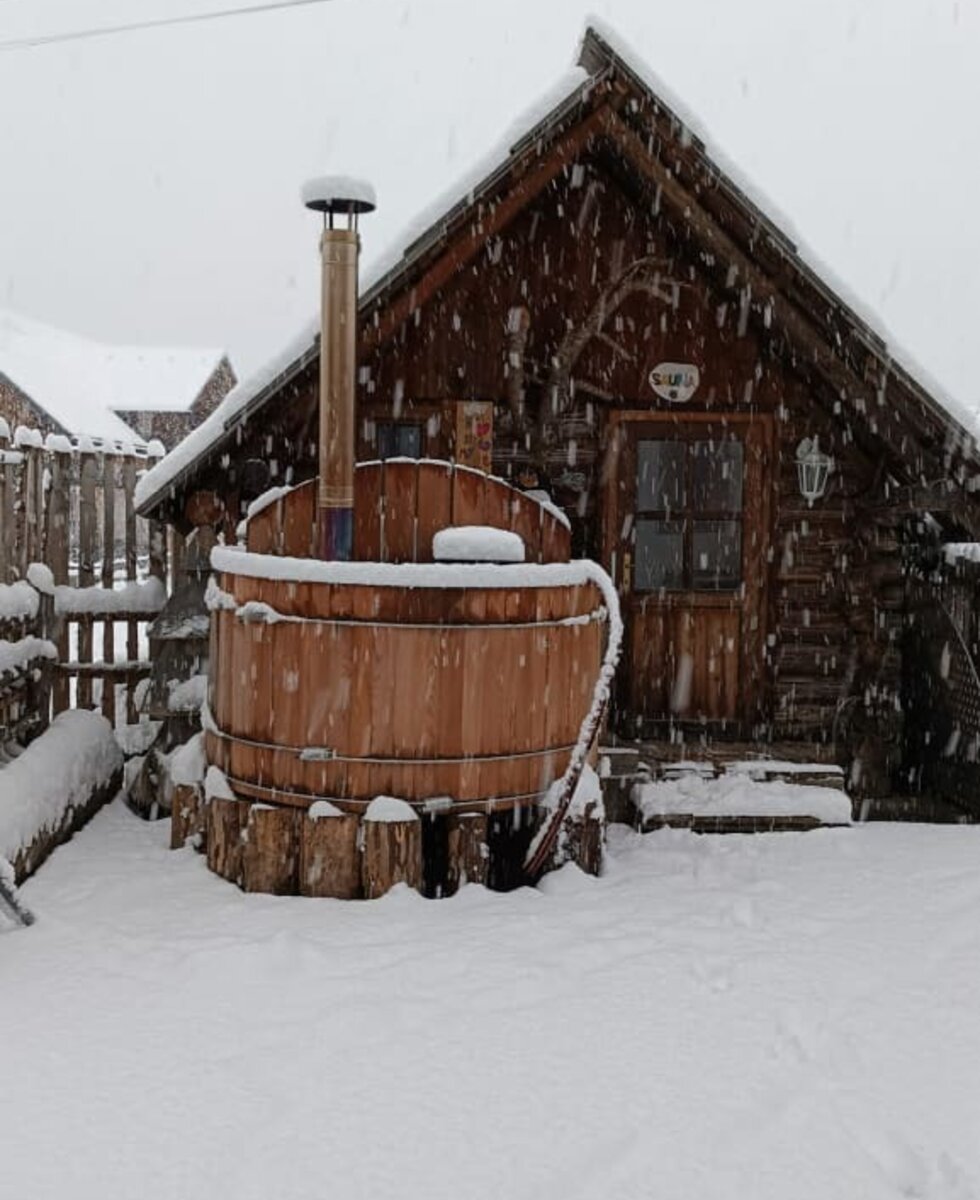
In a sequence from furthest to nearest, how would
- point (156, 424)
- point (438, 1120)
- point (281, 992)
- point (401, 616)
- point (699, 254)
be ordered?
point (156, 424) → point (699, 254) → point (401, 616) → point (281, 992) → point (438, 1120)

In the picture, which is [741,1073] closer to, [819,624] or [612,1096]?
[612,1096]

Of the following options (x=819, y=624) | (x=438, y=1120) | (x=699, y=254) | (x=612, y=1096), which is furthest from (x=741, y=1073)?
(x=699, y=254)

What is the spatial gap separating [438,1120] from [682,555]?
541 cm

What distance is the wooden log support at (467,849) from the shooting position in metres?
5.44

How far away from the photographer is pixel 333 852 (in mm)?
5332

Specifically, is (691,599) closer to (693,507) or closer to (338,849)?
(693,507)

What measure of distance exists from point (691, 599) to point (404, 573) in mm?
3460

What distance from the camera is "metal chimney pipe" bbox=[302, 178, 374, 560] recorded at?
5734mm

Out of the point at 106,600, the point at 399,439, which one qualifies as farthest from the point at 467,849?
the point at 106,600

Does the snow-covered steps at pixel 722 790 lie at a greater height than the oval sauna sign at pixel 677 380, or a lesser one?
lesser

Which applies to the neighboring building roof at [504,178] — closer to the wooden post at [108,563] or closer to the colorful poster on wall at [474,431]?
the colorful poster on wall at [474,431]

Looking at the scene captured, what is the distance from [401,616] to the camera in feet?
17.4

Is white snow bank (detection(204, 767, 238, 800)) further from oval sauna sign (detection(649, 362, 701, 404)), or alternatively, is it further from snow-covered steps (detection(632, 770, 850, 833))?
oval sauna sign (detection(649, 362, 701, 404))

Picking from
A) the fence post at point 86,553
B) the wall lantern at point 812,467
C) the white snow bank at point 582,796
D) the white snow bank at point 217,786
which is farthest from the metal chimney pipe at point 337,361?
the wall lantern at point 812,467
